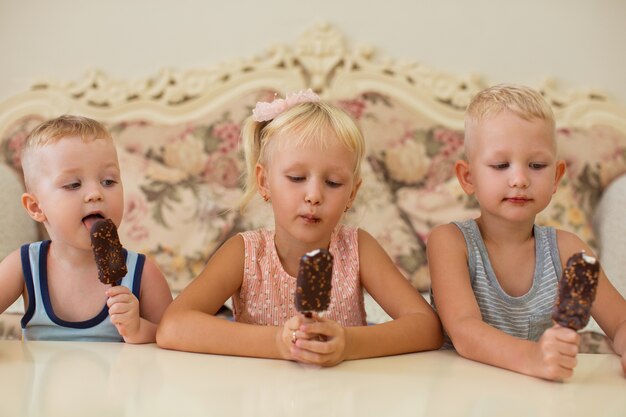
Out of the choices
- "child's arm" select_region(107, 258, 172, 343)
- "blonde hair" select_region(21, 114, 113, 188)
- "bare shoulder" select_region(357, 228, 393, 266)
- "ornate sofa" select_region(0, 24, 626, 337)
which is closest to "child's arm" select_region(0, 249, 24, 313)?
"blonde hair" select_region(21, 114, 113, 188)

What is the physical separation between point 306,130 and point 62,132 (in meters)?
0.45

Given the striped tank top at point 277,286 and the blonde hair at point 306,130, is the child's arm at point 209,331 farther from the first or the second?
the blonde hair at point 306,130

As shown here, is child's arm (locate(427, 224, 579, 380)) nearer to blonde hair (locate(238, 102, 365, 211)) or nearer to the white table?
the white table

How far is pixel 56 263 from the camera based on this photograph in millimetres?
1521

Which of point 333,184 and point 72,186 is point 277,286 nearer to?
point 333,184

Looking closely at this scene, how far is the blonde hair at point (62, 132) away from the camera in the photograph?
1421 millimetres

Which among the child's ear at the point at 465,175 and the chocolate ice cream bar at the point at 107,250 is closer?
the chocolate ice cream bar at the point at 107,250

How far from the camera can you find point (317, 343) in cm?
112

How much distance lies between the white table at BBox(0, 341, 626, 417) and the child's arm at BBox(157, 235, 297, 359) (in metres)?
0.02

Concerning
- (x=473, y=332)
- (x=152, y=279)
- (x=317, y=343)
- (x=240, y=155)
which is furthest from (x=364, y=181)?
(x=317, y=343)

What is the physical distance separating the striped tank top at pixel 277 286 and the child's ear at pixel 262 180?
0.08 metres

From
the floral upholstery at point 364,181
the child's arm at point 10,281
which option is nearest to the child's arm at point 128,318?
the child's arm at point 10,281

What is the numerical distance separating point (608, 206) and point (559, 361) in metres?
2.07

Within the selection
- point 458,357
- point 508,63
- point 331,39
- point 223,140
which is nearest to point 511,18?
point 508,63
